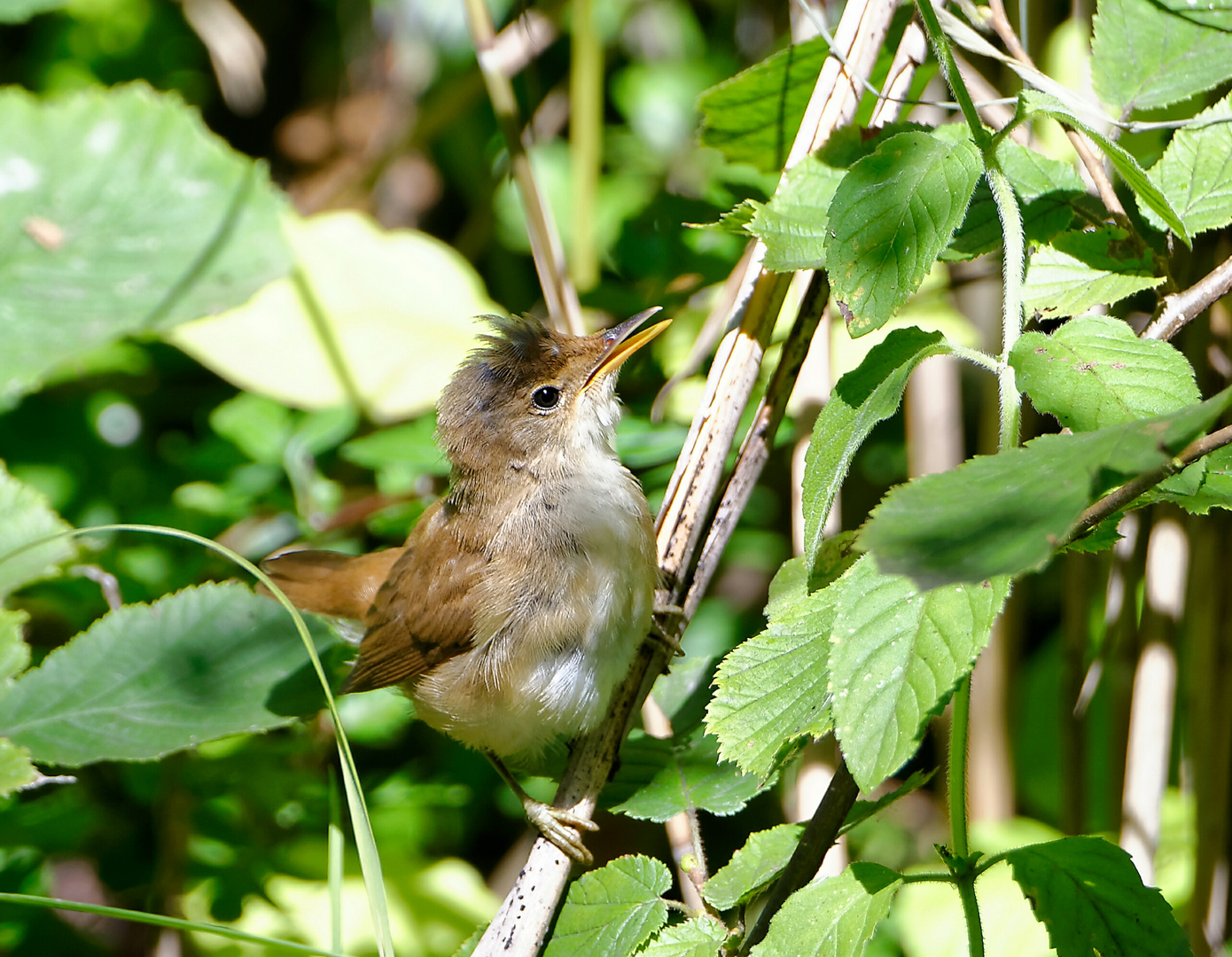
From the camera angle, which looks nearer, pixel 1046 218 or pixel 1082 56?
pixel 1046 218

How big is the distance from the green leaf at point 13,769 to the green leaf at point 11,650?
188mm

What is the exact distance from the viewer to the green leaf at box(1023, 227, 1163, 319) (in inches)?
52.5

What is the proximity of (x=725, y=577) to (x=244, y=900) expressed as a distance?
182cm

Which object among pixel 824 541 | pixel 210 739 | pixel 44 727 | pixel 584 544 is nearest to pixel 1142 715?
pixel 824 541

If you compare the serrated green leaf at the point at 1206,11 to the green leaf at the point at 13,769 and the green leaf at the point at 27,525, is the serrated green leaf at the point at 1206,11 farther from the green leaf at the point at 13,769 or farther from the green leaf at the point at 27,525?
the green leaf at the point at 27,525

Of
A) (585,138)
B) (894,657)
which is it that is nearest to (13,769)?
(894,657)

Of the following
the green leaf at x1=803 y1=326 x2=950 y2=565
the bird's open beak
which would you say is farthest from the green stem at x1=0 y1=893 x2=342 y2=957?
the bird's open beak

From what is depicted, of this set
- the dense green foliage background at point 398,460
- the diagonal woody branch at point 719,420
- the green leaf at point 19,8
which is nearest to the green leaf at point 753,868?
the dense green foliage background at point 398,460

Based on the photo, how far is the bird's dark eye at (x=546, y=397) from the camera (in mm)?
2373

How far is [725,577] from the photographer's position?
365 centimetres

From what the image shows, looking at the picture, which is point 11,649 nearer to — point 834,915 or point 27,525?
point 27,525

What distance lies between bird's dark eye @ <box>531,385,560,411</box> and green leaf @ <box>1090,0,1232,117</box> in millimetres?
1266

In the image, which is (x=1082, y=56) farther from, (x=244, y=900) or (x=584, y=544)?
(x=244, y=900)

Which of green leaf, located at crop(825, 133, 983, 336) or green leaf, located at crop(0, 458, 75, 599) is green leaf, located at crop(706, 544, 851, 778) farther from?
green leaf, located at crop(0, 458, 75, 599)
